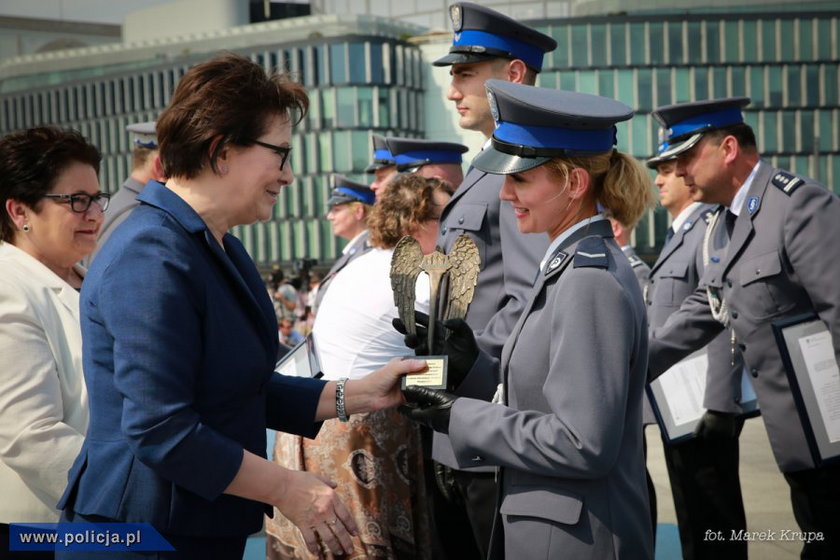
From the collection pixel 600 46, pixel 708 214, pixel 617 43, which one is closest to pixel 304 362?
pixel 708 214

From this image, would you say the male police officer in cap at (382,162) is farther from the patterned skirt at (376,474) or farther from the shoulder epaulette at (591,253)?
the shoulder epaulette at (591,253)

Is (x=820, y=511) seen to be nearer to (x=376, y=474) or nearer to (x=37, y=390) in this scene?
(x=376, y=474)

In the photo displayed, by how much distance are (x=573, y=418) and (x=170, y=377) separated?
905 millimetres

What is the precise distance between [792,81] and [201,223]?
62.8m

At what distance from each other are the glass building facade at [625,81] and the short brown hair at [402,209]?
5496 cm

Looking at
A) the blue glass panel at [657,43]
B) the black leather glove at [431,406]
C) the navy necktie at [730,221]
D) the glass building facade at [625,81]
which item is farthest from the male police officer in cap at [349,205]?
the blue glass panel at [657,43]

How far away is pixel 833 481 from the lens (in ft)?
13.3

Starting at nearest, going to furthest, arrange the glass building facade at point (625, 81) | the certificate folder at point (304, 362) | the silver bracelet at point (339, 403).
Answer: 1. the silver bracelet at point (339, 403)
2. the certificate folder at point (304, 362)
3. the glass building facade at point (625, 81)

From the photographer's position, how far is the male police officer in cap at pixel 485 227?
340 centimetres

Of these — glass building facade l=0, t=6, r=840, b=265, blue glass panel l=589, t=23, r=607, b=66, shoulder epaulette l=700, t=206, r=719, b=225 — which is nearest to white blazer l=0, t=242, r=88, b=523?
shoulder epaulette l=700, t=206, r=719, b=225

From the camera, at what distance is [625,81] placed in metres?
60.6

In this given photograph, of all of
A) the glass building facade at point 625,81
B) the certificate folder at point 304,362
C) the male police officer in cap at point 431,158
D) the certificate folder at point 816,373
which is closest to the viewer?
the certificate folder at point 304,362

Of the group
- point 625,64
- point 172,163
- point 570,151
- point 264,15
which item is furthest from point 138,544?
point 264,15

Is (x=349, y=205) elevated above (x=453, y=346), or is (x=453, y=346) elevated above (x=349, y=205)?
(x=453, y=346)
